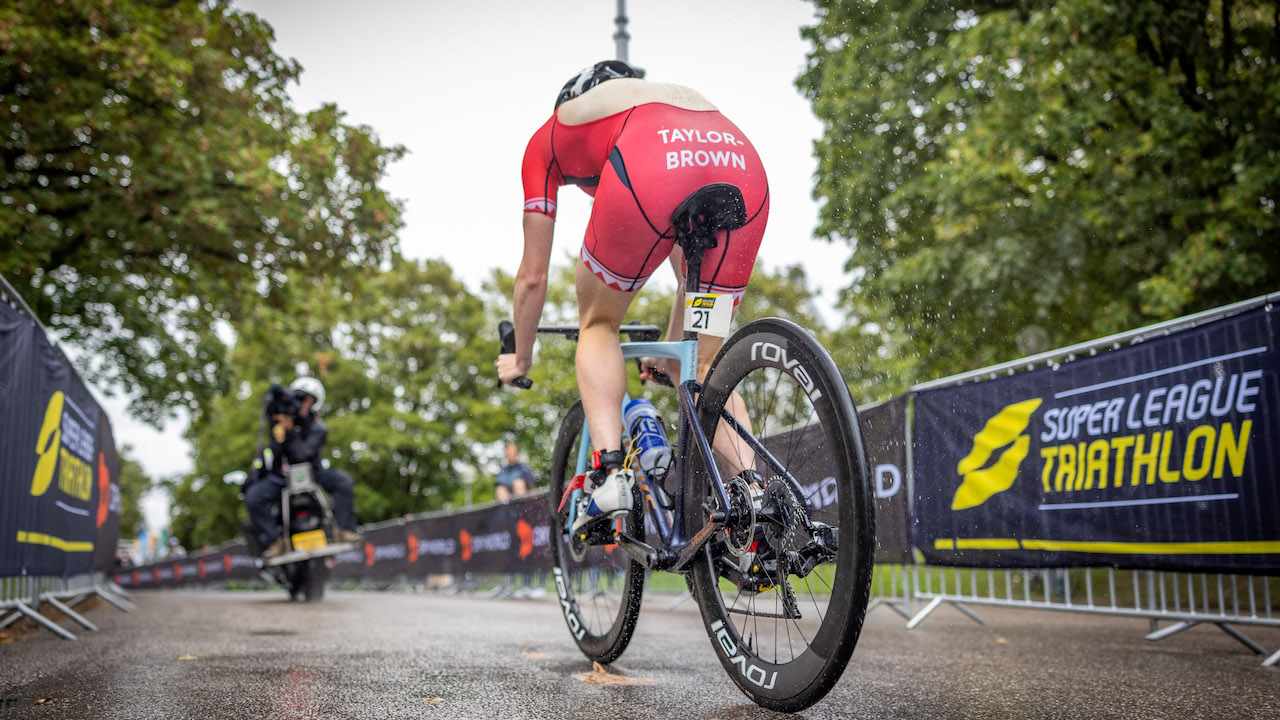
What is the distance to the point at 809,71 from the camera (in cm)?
1616

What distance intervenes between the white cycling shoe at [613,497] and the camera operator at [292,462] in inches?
287

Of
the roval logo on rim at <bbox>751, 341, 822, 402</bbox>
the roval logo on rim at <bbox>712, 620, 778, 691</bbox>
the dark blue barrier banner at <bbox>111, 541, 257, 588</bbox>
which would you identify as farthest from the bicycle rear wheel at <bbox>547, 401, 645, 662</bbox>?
the dark blue barrier banner at <bbox>111, 541, 257, 588</bbox>

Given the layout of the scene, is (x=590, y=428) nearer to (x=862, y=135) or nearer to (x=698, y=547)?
(x=698, y=547)

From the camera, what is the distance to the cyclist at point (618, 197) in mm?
2986

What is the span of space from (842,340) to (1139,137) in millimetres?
11076

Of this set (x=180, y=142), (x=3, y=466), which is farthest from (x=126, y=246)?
(x=3, y=466)

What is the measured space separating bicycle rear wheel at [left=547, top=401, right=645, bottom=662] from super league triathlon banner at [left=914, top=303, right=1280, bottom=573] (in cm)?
291

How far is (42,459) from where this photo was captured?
20.2ft

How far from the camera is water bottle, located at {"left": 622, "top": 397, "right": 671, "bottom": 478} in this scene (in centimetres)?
316

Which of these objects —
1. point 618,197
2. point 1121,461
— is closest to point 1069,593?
point 1121,461

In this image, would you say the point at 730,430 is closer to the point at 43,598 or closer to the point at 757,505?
the point at 757,505

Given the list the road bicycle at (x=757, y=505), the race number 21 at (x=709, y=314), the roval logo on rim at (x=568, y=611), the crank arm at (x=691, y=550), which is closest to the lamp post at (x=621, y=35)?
the roval logo on rim at (x=568, y=611)

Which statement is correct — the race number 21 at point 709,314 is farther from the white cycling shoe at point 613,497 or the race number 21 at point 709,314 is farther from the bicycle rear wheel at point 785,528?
the white cycling shoe at point 613,497

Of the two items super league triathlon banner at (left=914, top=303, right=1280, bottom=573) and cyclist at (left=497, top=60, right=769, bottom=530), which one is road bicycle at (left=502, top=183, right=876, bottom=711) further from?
super league triathlon banner at (left=914, top=303, right=1280, bottom=573)
